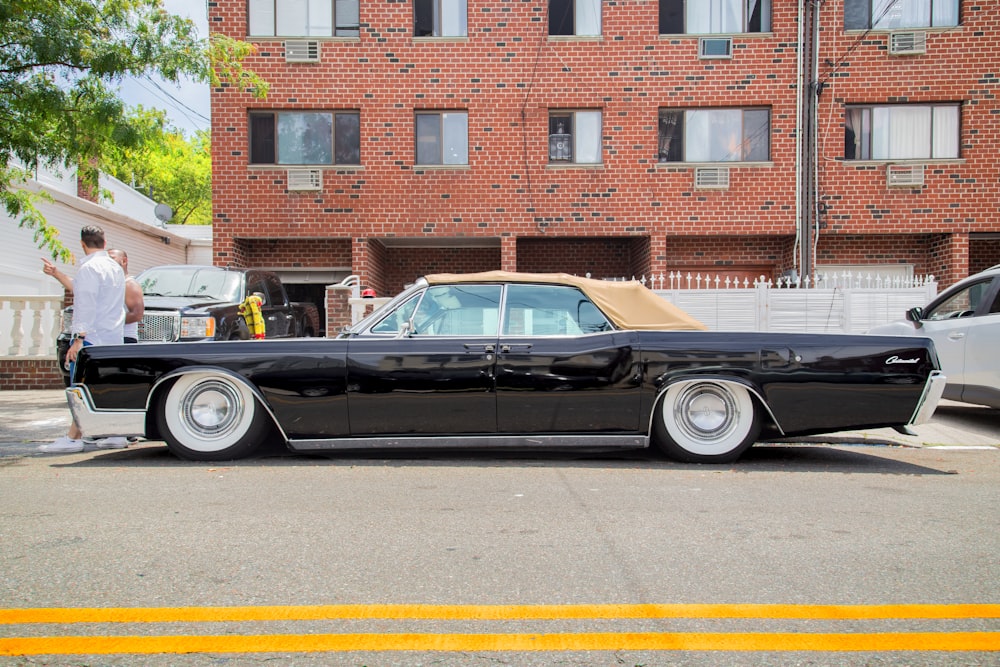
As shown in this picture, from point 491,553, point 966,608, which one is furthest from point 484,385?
point 966,608

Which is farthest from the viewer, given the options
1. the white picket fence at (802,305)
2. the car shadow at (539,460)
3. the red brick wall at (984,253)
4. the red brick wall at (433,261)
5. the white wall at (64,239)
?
the red brick wall at (433,261)

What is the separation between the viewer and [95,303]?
614 cm

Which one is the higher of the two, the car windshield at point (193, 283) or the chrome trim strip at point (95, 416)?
the car windshield at point (193, 283)

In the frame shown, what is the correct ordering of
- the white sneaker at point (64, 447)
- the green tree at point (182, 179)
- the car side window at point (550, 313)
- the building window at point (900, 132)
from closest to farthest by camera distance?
the car side window at point (550, 313) → the white sneaker at point (64, 447) → the building window at point (900, 132) → the green tree at point (182, 179)

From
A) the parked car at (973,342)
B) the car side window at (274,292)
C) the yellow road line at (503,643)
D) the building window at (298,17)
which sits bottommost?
the yellow road line at (503,643)

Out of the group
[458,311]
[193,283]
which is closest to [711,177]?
[193,283]

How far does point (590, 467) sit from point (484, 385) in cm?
96

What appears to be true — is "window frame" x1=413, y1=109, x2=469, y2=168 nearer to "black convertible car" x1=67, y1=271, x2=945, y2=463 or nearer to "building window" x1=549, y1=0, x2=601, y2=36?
"building window" x1=549, y1=0, x2=601, y2=36

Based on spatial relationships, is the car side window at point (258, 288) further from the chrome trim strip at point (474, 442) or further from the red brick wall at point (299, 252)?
the red brick wall at point (299, 252)

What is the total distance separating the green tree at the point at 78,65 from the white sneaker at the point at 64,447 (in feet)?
14.2

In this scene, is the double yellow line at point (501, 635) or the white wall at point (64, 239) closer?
the double yellow line at point (501, 635)

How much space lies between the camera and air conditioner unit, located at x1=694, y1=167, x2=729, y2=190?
51.8 feet

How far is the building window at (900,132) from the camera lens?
52.0 ft

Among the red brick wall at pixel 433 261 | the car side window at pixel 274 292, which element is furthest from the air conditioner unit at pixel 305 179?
the car side window at pixel 274 292
